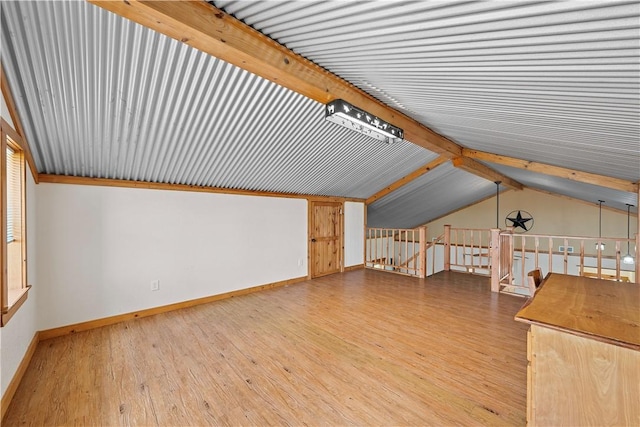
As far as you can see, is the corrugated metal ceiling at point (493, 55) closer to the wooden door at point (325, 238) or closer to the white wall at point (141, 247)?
the white wall at point (141, 247)

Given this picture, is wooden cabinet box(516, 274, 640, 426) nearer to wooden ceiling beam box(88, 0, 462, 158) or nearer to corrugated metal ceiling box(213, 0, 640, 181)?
corrugated metal ceiling box(213, 0, 640, 181)

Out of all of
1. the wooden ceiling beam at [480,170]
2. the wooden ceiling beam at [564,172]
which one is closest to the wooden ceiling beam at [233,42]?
the wooden ceiling beam at [480,170]

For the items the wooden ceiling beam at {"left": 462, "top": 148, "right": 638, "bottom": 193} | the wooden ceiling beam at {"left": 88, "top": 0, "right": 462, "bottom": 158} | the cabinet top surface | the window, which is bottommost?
the cabinet top surface

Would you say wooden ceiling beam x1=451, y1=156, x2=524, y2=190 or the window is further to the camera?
wooden ceiling beam x1=451, y1=156, x2=524, y2=190

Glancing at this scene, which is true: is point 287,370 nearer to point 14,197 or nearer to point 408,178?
point 14,197

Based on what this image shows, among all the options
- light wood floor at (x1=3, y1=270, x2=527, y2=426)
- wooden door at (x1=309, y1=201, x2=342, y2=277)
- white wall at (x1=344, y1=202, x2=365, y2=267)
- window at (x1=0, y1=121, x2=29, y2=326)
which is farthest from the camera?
white wall at (x1=344, y1=202, x2=365, y2=267)

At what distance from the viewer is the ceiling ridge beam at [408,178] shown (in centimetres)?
556

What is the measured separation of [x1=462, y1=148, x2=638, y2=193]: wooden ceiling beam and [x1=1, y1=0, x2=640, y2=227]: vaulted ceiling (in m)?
0.02

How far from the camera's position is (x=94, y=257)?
10.8 feet

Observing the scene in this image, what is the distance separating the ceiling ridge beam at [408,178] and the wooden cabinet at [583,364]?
424 centimetres

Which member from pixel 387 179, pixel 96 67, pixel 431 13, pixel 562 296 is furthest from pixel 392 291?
pixel 96 67

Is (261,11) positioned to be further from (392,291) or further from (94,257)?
(392,291)

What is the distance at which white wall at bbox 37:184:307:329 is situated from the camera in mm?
3074

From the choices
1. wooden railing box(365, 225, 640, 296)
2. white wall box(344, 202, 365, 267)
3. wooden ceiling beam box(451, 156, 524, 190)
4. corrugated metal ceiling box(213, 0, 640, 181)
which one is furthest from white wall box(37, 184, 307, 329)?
wooden ceiling beam box(451, 156, 524, 190)
